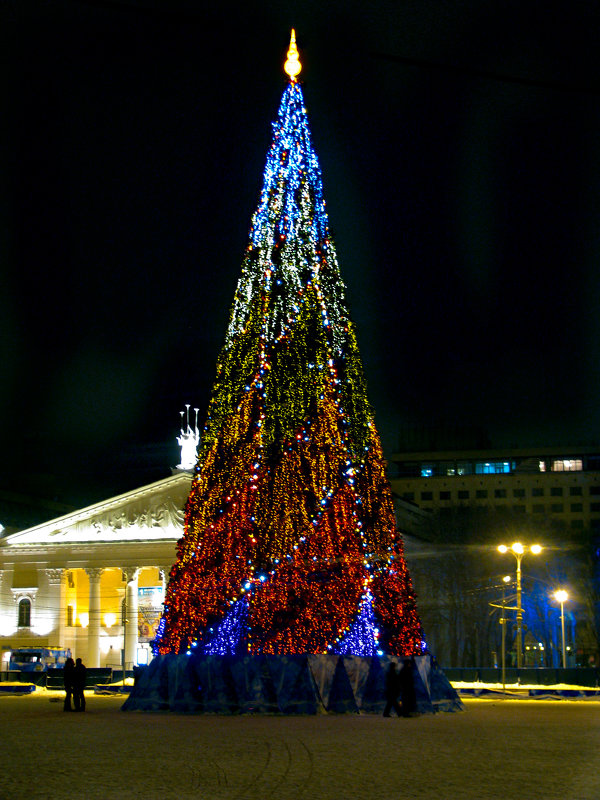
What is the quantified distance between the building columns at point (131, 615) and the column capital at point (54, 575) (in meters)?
4.67

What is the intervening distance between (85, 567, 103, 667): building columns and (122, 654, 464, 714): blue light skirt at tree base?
52.1 meters

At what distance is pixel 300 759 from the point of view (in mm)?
14789

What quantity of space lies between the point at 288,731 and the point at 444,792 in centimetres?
862

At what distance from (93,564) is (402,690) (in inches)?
2170

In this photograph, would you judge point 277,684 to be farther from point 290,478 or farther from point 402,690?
point 290,478

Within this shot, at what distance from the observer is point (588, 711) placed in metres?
28.9

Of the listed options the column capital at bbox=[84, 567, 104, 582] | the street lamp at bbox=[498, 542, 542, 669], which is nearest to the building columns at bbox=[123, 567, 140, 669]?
the column capital at bbox=[84, 567, 104, 582]

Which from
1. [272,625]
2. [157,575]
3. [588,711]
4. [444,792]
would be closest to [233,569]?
[272,625]

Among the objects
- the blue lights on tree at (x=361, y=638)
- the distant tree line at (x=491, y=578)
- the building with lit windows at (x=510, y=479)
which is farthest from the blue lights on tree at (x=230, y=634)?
the building with lit windows at (x=510, y=479)

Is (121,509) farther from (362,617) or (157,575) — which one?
(362,617)

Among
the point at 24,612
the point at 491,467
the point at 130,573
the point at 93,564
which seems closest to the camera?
the point at 130,573

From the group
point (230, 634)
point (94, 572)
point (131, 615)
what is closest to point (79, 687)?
point (230, 634)

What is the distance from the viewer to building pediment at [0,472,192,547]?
247 feet

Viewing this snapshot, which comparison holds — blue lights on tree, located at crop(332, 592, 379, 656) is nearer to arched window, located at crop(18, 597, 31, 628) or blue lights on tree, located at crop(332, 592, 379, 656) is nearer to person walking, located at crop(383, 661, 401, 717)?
person walking, located at crop(383, 661, 401, 717)
